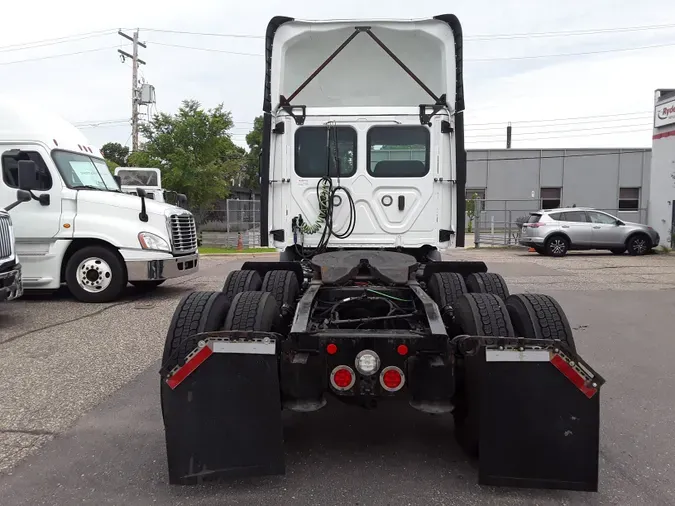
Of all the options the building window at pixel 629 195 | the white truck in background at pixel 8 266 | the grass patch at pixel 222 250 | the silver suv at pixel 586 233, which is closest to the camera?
the white truck in background at pixel 8 266

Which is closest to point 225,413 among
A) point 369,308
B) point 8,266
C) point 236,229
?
point 369,308

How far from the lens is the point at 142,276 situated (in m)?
9.41

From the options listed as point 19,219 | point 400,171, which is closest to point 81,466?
point 400,171

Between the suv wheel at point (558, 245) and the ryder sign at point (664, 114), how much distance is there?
20.4 ft

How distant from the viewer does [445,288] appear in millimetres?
4789

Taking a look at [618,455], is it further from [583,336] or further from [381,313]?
[583,336]

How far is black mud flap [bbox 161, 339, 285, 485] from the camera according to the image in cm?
306

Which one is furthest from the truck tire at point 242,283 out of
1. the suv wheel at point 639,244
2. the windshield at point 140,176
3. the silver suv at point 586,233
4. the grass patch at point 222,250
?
the suv wheel at point 639,244

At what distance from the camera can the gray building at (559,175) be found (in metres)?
36.3

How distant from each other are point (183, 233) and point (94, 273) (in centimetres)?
164

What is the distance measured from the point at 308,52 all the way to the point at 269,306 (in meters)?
3.70

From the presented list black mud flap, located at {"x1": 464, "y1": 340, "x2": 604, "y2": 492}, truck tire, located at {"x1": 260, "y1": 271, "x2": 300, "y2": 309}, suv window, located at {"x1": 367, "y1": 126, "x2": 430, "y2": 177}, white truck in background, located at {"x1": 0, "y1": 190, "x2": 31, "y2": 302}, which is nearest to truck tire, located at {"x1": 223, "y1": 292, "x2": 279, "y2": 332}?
truck tire, located at {"x1": 260, "y1": 271, "x2": 300, "y2": 309}

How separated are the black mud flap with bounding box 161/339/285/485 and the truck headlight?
22.2 ft

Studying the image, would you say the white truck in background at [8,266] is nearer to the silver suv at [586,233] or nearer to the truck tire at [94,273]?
the truck tire at [94,273]
